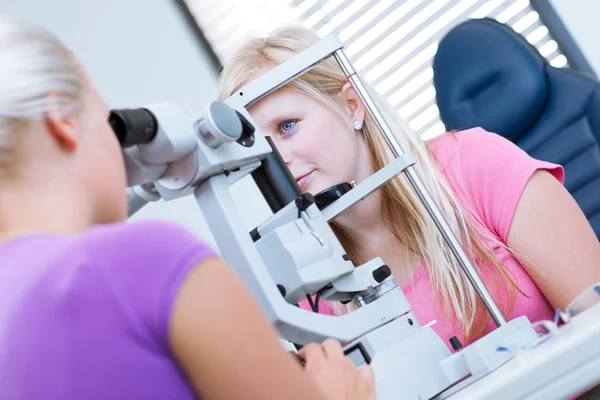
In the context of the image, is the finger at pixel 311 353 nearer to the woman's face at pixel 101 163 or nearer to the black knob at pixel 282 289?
the black knob at pixel 282 289

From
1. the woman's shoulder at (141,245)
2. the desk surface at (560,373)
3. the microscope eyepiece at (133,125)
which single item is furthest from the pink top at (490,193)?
the woman's shoulder at (141,245)

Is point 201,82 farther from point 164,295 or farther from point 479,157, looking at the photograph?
point 164,295

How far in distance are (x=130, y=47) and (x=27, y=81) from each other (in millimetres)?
2355

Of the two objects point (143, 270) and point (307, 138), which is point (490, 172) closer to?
point (307, 138)

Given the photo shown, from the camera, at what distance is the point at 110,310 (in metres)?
0.53

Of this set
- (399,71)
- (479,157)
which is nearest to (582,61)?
(399,71)

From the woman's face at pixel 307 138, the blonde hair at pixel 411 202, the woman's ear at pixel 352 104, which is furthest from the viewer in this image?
the woman's ear at pixel 352 104

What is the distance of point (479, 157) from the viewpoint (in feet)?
4.82

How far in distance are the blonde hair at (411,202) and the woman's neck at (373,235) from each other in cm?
1

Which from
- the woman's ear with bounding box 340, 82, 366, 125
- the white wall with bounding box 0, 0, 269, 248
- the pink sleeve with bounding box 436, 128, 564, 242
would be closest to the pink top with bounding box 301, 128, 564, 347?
the pink sleeve with bounding box 436, 128, 564, 242

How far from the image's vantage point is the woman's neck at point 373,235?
1.51 m

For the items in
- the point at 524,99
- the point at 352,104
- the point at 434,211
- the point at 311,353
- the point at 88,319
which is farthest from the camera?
the point at 524,99

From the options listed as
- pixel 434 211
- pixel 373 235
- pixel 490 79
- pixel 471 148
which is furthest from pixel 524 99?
pixel 434 211

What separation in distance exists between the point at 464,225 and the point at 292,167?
353 millimetres
